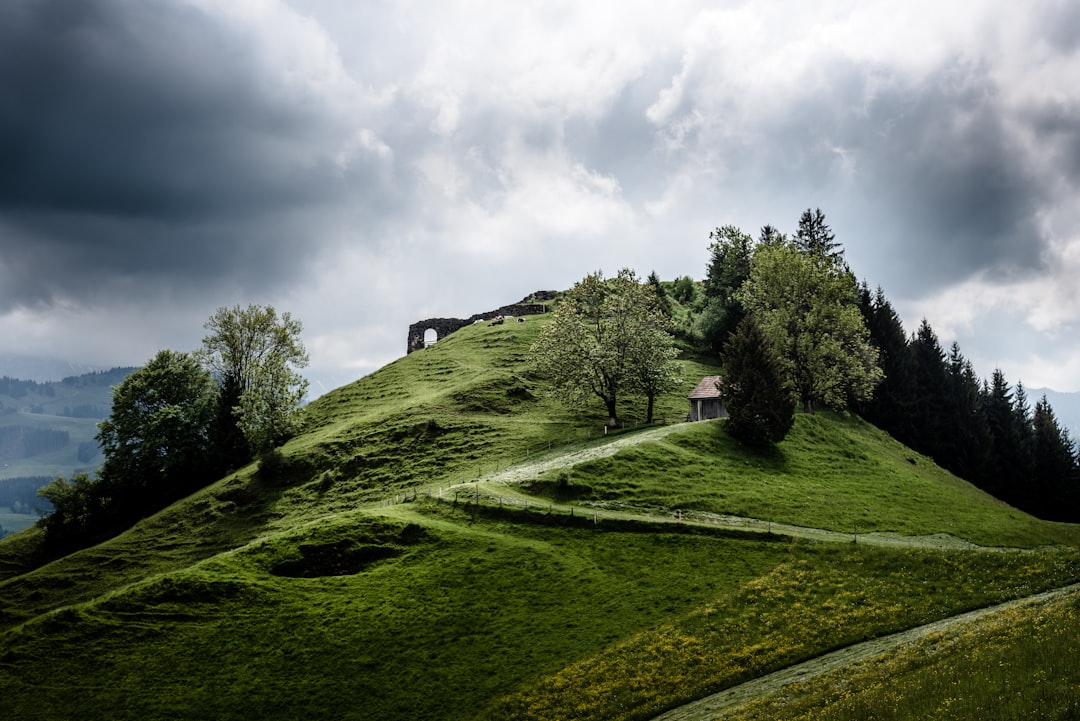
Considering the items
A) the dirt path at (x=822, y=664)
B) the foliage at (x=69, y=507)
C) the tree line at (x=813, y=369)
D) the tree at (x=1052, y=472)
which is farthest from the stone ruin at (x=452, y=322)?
the dirt path at (x=822, y=664)

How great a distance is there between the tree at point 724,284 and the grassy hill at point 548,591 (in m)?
45.8

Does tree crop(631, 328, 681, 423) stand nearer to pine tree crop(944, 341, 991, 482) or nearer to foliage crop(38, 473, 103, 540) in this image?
pine tree crop(944, 341, 991, 482)

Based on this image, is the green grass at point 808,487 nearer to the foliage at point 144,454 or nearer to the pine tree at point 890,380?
the pine tree at point 890,380

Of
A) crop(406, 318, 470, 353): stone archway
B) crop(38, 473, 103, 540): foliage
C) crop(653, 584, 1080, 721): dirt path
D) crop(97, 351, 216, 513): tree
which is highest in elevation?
crop(406, 318, 470, 353): stone archway

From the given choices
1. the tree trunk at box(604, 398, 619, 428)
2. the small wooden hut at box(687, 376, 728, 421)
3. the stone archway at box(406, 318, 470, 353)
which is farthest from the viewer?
the stone archway at box(406, 318, 470, 353)

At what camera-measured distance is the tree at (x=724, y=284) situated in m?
115

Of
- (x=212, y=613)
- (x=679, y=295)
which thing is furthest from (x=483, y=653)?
(x=679, y=295)

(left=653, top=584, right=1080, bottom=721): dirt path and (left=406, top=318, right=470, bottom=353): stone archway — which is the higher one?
(left=406, top=318, right=470, bottom=353): stone archway

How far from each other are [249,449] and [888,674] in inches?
3424

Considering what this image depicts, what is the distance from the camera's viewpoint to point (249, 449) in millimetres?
92875

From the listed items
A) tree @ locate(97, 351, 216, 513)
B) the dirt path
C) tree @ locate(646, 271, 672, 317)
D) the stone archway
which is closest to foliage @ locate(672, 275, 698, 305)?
tree @ locate(646, 271, 672, 317)

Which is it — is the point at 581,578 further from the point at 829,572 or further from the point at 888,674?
the point at 888,674

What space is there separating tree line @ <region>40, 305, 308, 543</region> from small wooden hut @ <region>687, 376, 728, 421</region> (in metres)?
55.9

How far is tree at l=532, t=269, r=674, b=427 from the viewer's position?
8169 cm
